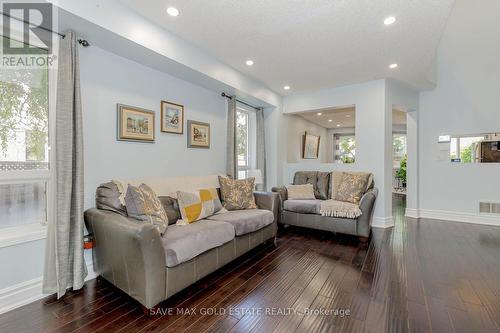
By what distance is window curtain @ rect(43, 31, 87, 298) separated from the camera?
2.01 metres

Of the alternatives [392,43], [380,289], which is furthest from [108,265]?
[392,43]

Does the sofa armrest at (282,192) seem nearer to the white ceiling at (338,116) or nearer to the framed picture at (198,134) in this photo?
the framed picture at (198,134)

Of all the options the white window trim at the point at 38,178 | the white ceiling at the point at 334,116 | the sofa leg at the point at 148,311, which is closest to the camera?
the sofa leg at the point at 148,311

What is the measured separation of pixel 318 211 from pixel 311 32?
252cm

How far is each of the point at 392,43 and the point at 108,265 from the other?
12.8 ft

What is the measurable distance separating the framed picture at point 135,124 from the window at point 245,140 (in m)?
2.01

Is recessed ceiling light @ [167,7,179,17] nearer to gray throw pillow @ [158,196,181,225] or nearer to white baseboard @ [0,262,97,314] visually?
gray throw pillow @ [158,196,181,225]

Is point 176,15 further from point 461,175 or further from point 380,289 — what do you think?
point 461,175

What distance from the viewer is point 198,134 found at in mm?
3629

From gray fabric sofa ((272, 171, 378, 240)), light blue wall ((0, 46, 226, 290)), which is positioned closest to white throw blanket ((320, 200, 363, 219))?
gray fabric sofa ((272, 171, 378, 240))

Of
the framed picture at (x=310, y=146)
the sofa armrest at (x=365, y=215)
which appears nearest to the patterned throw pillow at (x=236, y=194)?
the sofa armrest at (x=365, y=215)

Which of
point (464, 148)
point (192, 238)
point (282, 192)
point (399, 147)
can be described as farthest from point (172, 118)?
point (399, 147)

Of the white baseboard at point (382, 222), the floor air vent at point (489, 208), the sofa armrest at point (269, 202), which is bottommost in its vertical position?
the white baseboard at point (382, 222)
